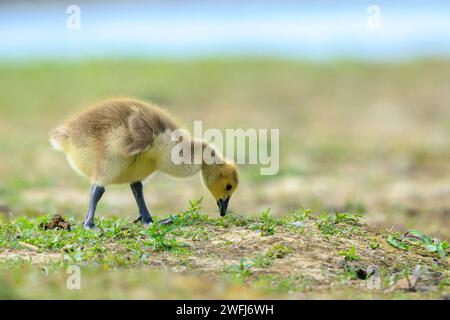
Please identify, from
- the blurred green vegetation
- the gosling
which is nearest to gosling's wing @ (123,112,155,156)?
the gosling

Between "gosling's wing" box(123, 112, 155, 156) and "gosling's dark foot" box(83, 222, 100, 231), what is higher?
"gosling's wing" box(123, 112, 155, 156)

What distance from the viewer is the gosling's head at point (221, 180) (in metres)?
7.14

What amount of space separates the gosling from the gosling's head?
193mm

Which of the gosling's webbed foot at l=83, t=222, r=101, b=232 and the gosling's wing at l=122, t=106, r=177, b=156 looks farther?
the gosling's wing at l=122, t=106, r=177, b=156

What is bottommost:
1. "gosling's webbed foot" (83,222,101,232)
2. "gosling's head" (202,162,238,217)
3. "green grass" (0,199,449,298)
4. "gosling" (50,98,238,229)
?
"green grass" (0,199,449,298)

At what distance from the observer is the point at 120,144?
21.0ft

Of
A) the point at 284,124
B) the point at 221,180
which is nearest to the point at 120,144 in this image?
the point at 221,180

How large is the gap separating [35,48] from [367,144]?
1186cm

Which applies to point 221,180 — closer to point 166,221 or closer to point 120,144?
point 166,221

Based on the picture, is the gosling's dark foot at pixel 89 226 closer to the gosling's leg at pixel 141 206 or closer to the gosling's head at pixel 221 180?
the gosling's leg at pixel 141 206

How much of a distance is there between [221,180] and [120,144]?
114 cm

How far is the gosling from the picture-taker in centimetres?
644

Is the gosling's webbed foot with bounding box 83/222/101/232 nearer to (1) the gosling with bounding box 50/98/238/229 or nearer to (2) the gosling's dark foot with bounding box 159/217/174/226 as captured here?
(1) the gosling with bounding box 50/98/238/229
